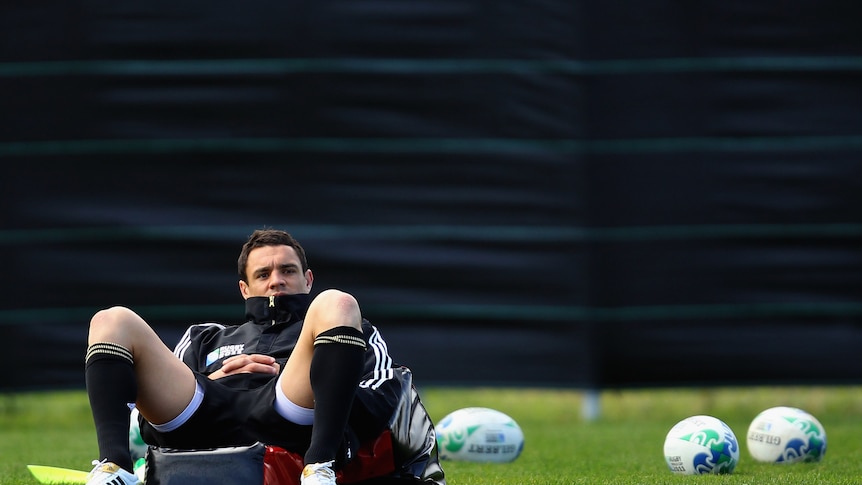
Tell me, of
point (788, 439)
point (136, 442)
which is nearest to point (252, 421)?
point (136, 442)

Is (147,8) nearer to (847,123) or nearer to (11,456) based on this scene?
(11,456)

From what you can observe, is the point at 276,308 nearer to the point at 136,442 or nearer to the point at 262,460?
the point at 262,460

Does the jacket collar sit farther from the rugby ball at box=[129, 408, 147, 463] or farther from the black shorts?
the rugby ball at box=[129, 408, 147, 463]

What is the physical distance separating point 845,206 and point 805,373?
1108 millimetres

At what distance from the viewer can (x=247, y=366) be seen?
3910 millimetres

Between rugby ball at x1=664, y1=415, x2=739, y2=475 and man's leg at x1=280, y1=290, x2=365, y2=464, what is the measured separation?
1.58m

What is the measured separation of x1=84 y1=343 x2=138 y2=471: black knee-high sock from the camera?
11.4 feet

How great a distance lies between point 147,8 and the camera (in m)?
8.12

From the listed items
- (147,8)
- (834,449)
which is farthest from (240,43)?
(834,449)

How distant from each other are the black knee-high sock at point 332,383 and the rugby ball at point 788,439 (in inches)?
86.4

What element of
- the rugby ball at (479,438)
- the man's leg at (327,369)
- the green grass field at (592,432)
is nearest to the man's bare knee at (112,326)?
the man's leg at (327,369)

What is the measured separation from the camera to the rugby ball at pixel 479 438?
17.3 ft

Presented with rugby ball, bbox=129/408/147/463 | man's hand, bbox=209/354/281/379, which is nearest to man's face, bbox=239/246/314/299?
man's hand, bbox=209/354/281/379

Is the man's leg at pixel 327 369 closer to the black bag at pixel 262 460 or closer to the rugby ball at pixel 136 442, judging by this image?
the black bag at pixel 262 460
